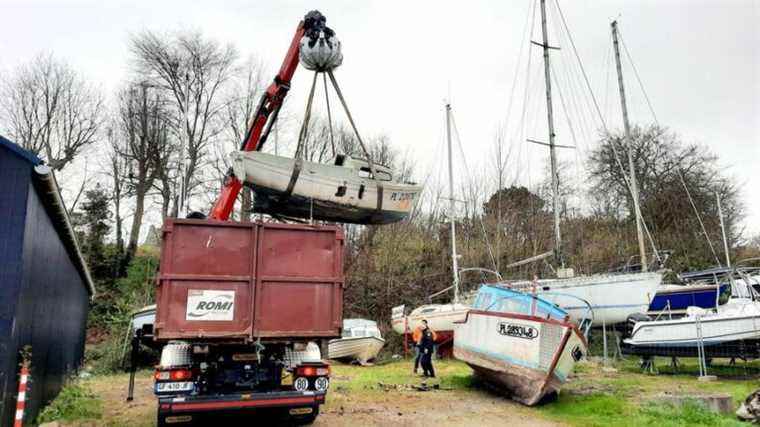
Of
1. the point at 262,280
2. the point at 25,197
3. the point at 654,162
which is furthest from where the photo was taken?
the point at 654,162

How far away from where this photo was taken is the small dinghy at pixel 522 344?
991 centimetres

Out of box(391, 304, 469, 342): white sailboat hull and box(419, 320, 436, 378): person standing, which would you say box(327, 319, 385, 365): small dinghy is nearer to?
box(391, 304, 469, 342): white sailboat hull

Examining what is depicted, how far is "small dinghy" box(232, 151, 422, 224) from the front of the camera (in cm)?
1035

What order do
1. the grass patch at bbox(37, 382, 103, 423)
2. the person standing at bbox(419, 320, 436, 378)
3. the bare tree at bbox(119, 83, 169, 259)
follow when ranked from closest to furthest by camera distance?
1. the grass patch at bbox(37, 382, 103, 423)
2. the person standing at bbox(419, 320, 436, 378)
3. the bare tree at bbox(119, 83, 169, 259)

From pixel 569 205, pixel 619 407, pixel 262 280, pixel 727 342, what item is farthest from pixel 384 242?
pixel 262 280

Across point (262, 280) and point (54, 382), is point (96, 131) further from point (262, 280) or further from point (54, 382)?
point (262, 280)

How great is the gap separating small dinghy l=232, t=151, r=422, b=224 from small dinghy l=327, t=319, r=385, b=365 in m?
7.55

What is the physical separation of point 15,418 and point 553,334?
8.66 metres

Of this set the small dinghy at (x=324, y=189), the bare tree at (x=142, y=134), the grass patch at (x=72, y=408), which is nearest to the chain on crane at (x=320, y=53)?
the small dinghy at (x=324, y=189)

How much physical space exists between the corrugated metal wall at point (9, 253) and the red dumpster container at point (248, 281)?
1707mm

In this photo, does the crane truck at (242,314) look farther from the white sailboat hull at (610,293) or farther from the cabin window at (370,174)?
the white sailboat hull at (610,293)

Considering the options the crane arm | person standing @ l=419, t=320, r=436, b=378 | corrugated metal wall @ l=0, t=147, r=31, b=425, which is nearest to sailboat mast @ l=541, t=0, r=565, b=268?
person standing @ l=419, t=320, r=436, b=378

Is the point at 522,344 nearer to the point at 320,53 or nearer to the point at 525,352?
the point at 525,352

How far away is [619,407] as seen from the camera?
944 centimetres
